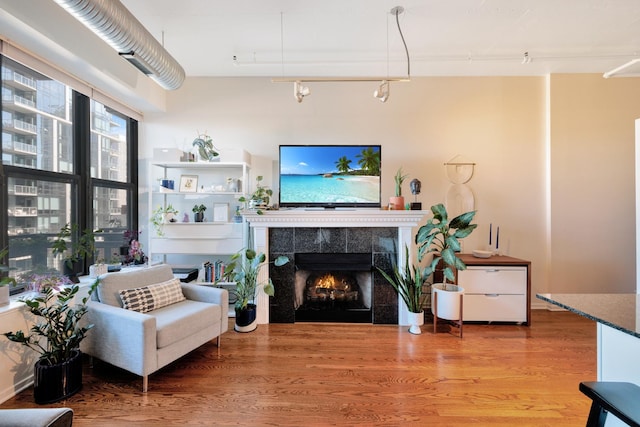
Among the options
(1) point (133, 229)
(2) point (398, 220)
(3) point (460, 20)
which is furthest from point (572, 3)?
(1) point (133, 229)

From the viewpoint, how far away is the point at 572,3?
7.21 ft

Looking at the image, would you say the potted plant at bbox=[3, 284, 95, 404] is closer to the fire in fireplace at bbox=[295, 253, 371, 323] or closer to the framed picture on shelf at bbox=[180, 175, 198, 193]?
the framed picture on shelf at bbox=[180, 175, 198, 193]

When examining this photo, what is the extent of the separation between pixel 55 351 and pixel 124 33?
2.19m

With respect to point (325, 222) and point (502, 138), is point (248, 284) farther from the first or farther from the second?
point (502, 138)

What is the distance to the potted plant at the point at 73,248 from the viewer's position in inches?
89.8

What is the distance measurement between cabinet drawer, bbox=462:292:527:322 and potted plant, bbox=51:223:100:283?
12.1 feet

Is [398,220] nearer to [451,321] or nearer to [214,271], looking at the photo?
[451,321]

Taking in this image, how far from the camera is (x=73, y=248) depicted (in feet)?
8.64

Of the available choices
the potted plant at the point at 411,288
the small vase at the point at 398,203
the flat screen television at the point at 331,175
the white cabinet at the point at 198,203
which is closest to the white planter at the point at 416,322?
the potted plant at the point at 411,288

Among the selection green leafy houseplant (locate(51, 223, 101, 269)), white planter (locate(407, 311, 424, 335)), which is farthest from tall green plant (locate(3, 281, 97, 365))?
white planter (locate(407, 311, 424, 335))

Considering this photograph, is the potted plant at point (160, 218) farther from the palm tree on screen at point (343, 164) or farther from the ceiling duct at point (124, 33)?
the palm tree on screen at point (343, 164)

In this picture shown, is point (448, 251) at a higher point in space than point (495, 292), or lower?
higher

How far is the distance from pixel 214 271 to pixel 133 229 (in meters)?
1.22

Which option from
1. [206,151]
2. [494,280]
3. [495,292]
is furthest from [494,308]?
[206,151]
